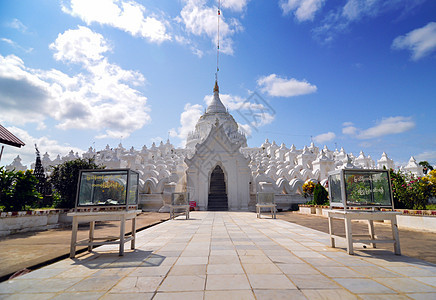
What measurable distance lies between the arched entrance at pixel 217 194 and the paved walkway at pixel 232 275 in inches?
599

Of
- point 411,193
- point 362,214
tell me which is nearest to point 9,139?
point 362,214

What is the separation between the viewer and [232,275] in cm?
334

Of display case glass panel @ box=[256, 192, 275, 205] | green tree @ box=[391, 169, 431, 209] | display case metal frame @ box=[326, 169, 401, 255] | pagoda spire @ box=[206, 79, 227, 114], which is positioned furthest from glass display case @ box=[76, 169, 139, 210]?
pagoda spire @ box=[206, 79, 227, 114]

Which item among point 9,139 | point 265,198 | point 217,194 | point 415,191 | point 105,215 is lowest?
point 105,215

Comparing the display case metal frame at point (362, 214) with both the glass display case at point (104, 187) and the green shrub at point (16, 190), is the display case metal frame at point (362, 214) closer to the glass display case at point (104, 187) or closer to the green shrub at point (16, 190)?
the glass display case at point (104, 187)

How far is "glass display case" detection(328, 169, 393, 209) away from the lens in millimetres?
4938

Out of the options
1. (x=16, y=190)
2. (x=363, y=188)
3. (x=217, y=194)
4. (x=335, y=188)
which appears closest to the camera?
(x=363, y=188)

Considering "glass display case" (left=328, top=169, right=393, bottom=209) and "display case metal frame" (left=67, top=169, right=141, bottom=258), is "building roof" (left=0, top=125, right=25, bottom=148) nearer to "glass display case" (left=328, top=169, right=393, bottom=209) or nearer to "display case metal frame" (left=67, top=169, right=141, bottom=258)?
"display case metal frame" (left=67, top=169, right=141, bottom=258)

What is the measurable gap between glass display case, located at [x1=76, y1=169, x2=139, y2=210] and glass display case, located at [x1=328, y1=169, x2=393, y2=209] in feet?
14.7

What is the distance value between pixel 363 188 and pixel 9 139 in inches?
375

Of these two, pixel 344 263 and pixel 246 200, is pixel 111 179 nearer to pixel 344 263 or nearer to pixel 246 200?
pixel 344 263

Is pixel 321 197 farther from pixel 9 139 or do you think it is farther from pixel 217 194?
pixel 9 139

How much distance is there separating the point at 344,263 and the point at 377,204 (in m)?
1.74

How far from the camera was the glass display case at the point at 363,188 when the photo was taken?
4938 mm
